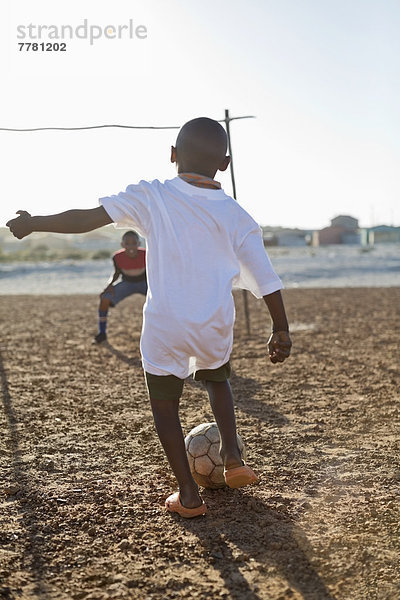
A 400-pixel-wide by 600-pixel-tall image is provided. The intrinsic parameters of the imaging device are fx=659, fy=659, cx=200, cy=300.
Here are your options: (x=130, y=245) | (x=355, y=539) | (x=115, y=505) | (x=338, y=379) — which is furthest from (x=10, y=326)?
(x=355, y=539)

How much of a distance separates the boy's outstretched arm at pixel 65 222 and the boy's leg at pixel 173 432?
0.79 metres

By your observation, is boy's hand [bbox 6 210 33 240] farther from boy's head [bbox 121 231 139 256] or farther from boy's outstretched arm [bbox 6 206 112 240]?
boy's head [bbox 121 231 139 256]

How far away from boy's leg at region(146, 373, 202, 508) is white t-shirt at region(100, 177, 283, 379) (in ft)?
0.36

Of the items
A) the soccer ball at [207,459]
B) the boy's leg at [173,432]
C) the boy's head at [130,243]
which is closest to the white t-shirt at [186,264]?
Result: the boy's leg at [173,432]

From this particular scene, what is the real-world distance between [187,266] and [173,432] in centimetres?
85

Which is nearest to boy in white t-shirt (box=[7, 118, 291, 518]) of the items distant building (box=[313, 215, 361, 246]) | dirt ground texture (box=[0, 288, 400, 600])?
dirt ground texture (box=[0, 288, 400, 600])

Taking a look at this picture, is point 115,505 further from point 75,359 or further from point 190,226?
point 75,359

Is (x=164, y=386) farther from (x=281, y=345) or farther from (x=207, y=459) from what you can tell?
(x=207, y=459)

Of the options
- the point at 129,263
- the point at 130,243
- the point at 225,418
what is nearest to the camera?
the point at 225,418

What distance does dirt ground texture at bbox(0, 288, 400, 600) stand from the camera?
2699mm

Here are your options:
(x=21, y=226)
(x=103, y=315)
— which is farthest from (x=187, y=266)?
(x=103, y=315)

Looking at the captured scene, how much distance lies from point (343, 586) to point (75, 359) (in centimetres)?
643

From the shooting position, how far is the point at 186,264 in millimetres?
3082

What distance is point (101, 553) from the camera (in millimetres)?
2943
